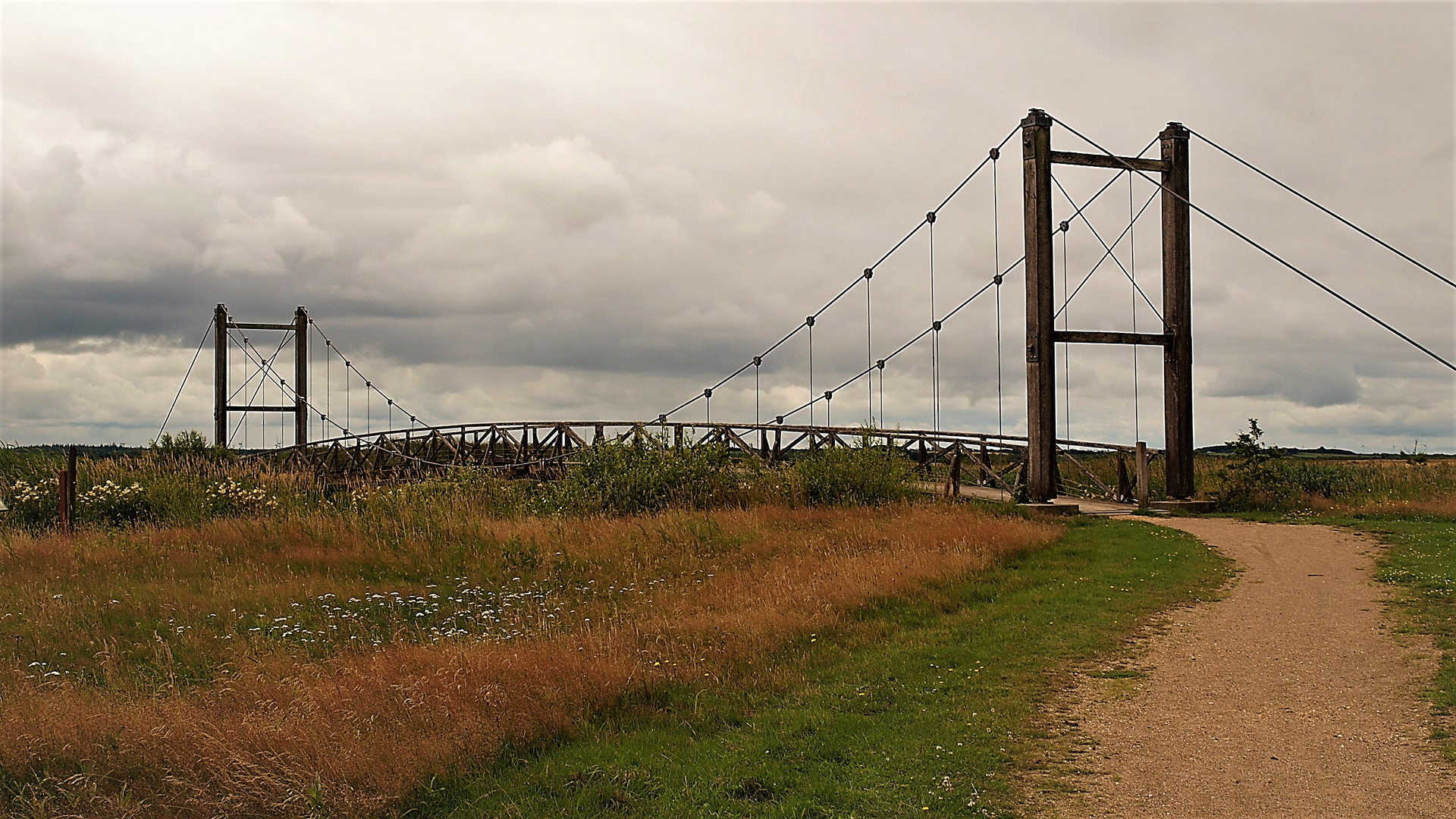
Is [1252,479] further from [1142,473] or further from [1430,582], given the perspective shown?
[1430,582]

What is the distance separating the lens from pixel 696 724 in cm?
→ 678

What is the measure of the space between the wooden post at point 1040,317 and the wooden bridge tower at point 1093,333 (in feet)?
0.04

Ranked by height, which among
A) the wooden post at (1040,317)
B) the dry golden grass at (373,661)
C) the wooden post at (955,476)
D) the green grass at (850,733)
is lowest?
the green grass at (850,733)

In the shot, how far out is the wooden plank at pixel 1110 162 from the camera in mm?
19359

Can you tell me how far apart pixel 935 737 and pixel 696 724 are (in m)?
1.54

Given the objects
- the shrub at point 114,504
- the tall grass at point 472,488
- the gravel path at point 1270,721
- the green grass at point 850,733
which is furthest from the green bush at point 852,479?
the shrub at point 114,504

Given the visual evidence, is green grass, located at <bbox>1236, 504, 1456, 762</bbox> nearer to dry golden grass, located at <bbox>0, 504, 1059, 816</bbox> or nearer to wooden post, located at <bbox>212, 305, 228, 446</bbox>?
dry golden grass, located at <bbox>0, 504, 1059, 816</bbox>

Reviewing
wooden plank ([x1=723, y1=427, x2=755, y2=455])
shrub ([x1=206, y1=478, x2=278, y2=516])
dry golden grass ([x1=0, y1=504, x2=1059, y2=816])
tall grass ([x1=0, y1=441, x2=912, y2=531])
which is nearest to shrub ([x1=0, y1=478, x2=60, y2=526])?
tall grass ([x1=0, y1=441, x2=912, y2=531])

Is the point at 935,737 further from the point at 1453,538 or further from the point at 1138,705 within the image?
the point at 1453,538

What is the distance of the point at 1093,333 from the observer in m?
19.0

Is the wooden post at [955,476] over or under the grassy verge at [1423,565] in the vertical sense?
over

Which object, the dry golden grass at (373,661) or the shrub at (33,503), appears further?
the shrub at (33,503)

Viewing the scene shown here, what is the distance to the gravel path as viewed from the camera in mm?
5309

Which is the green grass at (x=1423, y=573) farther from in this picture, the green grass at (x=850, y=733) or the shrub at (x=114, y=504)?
the shrub at (x=114, y=504)
